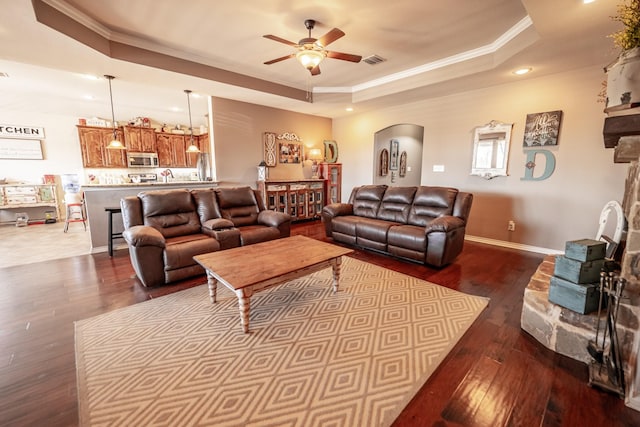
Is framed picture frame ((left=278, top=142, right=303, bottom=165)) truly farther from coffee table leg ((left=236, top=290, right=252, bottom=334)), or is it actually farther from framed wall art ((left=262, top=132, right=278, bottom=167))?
coffee table leg ((left=236, top=290, right=252, bottom=334))

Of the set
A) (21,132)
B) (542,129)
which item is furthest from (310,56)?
(21,132)

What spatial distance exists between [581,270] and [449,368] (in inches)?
44.0

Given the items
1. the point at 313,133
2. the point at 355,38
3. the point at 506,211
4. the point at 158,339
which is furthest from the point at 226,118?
the point at 506,211

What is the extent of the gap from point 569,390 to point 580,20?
3009 millimetres

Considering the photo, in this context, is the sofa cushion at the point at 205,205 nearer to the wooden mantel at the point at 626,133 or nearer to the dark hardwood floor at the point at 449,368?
the dark hardwood floor at the point at 449,368

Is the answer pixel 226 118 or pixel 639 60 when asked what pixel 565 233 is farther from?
pixel 226 118

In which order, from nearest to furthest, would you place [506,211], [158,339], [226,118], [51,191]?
[158,339], [506,211], [226,118], [51,191]

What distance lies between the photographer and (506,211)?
4.38m

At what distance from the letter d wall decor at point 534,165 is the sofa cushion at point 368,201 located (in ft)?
7.07

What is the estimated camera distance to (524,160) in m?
4.14

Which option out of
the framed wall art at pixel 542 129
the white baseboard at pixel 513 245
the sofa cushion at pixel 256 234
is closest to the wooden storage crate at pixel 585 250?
the white baseboard at pixel 513 245

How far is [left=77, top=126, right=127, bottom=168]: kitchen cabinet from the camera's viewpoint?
6.73 m

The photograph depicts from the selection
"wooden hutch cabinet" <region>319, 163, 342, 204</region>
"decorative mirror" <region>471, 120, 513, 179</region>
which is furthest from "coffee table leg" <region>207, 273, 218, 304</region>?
"wooden hutch cabinet" <region>319, 163, 342, 204</region>

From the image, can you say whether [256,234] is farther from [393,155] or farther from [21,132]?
[21,132]
